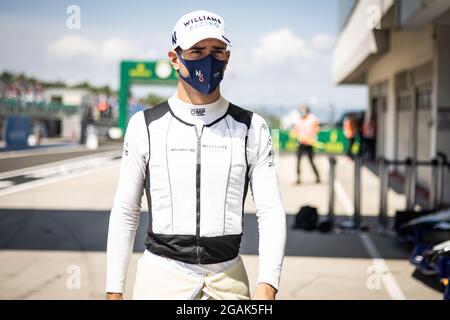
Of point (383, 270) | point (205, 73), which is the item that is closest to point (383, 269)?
point (383, 270)

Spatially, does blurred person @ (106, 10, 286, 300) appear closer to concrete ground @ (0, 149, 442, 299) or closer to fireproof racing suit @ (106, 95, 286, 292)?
fireproof racing suit @ (106, 95, 286, 292)

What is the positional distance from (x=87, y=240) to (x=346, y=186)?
31.6 feet

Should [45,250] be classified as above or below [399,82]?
below

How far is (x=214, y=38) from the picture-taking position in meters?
2.29

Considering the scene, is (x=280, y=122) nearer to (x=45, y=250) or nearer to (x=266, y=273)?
(x=45, y=250)

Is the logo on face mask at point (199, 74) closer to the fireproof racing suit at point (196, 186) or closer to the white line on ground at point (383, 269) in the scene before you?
the fireproof racing suit at point (196, 186)

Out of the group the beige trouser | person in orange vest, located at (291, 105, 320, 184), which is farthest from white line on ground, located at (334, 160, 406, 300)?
person in orange vest, located at (291, 105, 320, 184)

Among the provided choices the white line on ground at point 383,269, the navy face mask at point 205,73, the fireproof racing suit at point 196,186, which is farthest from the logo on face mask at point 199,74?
the white line on ground at point 383,269

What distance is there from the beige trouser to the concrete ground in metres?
3.04

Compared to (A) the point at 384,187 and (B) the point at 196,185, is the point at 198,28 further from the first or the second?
(A) the point at 384,187

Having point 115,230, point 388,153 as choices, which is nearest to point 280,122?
point 388,153

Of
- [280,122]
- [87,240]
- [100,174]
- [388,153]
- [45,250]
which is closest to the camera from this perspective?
[45,250]

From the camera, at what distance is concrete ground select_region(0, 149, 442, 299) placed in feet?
20.0

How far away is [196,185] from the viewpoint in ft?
7.61
